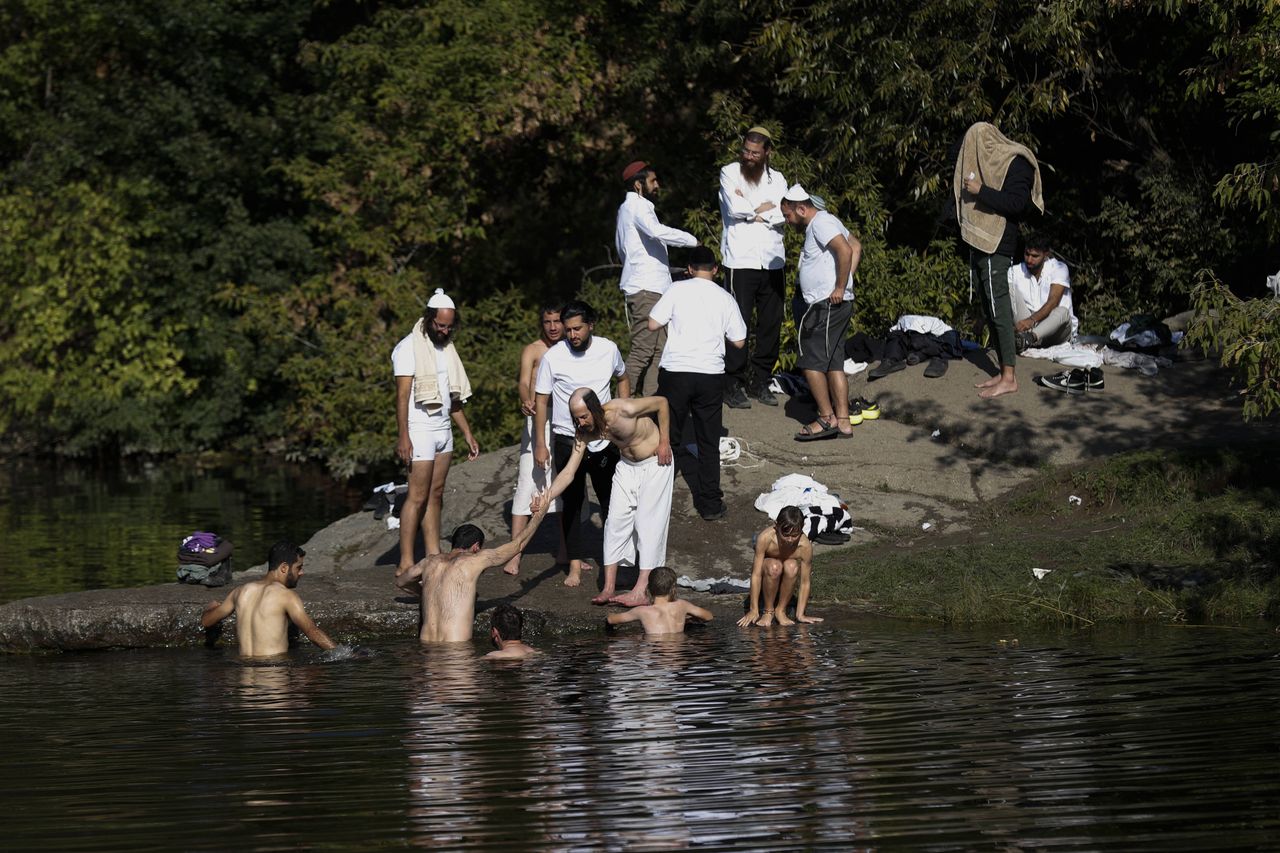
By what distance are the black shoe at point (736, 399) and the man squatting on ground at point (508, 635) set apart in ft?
16.0

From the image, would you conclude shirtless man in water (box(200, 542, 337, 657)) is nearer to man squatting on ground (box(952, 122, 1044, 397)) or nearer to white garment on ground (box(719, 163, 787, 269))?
white garment on ground (box(719, 163, 787, 269))

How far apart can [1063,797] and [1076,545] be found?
18.9ft

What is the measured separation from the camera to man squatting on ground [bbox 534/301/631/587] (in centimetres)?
1259

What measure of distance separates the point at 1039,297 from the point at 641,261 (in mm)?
3998

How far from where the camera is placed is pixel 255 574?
47.0ft

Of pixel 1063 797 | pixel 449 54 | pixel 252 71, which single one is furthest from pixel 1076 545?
pixel 252 71

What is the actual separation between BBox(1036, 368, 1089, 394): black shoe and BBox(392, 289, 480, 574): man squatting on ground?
17.7 feet

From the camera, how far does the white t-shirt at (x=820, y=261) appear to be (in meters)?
14.7

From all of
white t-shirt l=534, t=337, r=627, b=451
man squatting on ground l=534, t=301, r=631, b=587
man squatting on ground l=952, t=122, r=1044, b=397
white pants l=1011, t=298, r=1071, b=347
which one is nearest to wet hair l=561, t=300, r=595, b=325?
man squatting on ground l=534, t=301, r=631, b=587

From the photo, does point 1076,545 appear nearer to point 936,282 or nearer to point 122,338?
point 936,282

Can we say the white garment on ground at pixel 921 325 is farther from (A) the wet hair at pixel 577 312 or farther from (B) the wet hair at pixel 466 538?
(B) the wet hair at pixel 466 538

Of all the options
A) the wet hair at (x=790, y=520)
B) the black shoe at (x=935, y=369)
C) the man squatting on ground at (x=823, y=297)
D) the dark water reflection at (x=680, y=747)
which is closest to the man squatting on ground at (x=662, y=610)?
the dark water reflection at (x=680, y=747)

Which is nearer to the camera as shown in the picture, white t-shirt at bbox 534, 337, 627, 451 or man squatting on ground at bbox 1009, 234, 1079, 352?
white t-shirt at bbox 534, 337, 627, 451

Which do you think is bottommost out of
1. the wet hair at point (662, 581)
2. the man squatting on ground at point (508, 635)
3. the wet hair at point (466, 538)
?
the man squatting on ground at point (508, 635)
